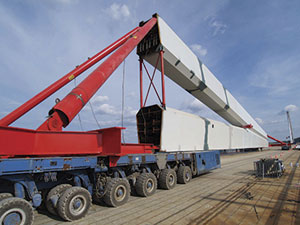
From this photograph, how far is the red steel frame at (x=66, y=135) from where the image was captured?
4.55 m

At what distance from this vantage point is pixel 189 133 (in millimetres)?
11195

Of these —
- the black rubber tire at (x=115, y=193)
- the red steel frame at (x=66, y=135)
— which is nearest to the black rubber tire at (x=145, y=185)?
the black rubber tire at (x=115, y=193)

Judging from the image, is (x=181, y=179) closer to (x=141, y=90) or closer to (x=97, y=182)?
(x=97, y=182)

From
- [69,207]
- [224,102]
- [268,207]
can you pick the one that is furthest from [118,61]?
[224,102]

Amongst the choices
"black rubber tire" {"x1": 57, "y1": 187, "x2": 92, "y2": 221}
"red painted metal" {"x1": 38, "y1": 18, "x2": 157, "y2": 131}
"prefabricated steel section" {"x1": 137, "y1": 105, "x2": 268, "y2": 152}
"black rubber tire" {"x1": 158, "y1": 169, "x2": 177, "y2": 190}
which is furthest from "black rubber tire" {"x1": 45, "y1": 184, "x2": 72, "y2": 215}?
"prefabricated steel section" {"x1": 137, "y1": 105, "x2": 268, "y2": 152}

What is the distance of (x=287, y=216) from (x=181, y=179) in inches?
202

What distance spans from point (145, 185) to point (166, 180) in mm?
1454

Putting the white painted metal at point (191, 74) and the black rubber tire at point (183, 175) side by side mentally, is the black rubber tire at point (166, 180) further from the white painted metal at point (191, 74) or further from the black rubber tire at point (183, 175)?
the white painted metal at point (191, 74)

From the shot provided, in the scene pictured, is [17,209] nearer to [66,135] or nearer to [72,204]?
[72,204]

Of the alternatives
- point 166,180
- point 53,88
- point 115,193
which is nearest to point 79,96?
point 53,88

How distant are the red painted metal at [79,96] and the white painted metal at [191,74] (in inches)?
174

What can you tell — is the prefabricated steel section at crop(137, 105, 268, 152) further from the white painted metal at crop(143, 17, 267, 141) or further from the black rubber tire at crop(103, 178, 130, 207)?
the black rubber tire at crop(103, 178, 130, 207)

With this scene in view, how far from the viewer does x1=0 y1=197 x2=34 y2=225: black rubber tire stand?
3.87 m

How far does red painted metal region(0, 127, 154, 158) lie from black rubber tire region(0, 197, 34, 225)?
1.05 meters
